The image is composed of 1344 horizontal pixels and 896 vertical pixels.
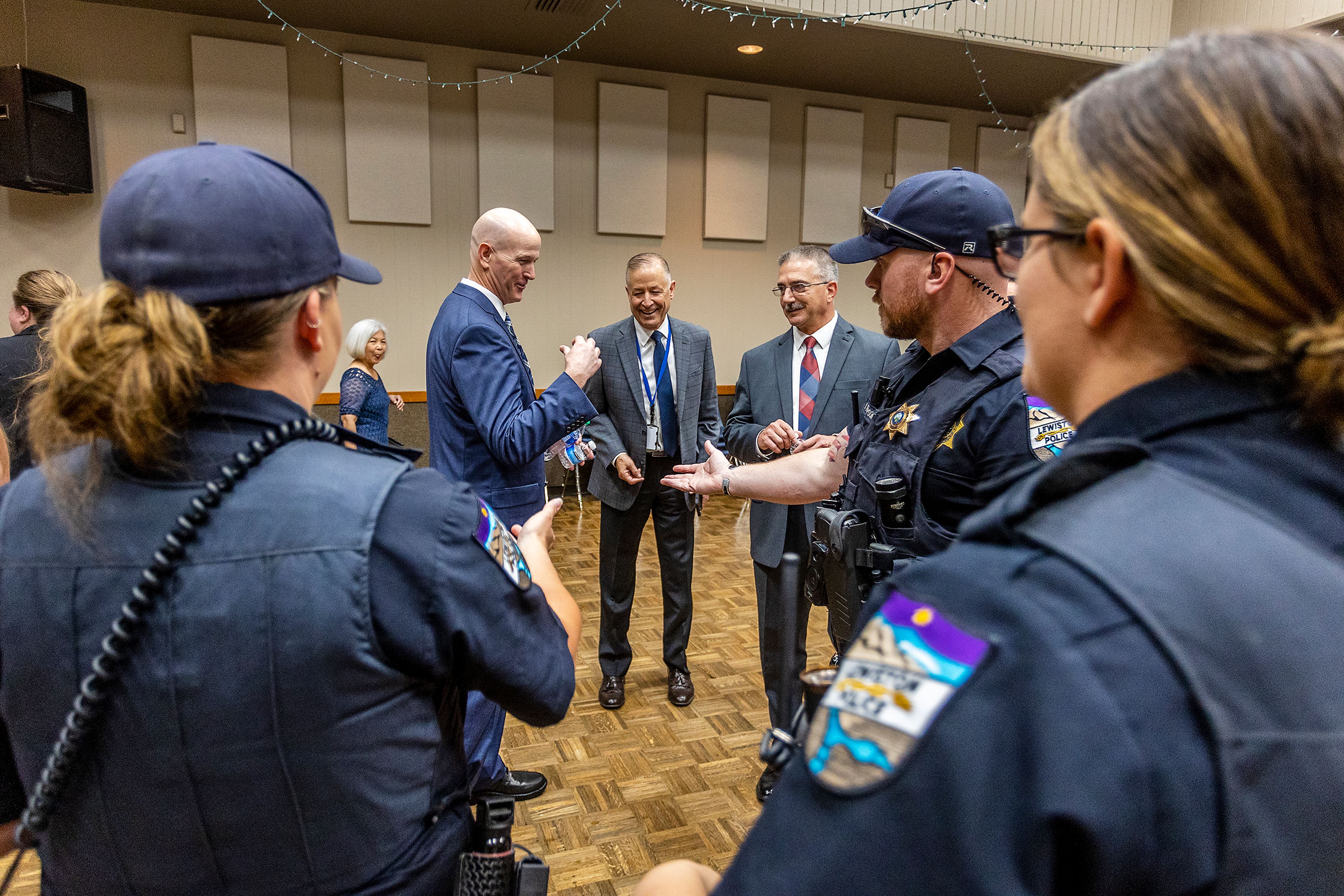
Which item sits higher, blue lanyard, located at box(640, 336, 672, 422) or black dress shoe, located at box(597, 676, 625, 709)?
blue lanyard, located at box(640, 336, 672, 422)

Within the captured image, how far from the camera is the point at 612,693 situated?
2.96 metres

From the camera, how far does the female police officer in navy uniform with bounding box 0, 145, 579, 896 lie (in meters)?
0.73

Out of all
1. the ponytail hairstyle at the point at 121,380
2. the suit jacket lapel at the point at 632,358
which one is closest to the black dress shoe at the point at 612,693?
the suit jacket lapel at the point at 632,358

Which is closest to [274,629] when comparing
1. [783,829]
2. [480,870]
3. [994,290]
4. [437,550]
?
[437,550]

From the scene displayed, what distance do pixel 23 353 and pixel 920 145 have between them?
23.2 ft

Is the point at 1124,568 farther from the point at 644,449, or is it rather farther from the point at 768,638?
the point at 644,449

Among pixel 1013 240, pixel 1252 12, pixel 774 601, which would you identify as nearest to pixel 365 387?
pixel 774 601

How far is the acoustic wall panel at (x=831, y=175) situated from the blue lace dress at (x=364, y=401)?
4.27m

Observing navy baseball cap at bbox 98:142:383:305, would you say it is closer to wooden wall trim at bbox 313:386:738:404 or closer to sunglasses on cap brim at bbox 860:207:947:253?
sunglasses on cap brim at bbox 860:207:947:253

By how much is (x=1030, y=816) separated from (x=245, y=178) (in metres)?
0.87

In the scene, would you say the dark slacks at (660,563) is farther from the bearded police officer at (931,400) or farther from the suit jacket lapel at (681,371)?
the bearded police officer at (931,400)

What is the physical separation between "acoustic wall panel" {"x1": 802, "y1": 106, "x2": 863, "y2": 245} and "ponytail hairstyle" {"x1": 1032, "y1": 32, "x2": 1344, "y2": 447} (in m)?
6.98

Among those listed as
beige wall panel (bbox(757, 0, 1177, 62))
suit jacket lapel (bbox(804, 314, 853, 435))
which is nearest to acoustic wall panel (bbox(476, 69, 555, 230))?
beige wall panel (bbox(757, 0, 1177, 62))

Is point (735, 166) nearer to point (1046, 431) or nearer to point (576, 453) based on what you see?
point (576, 453)
